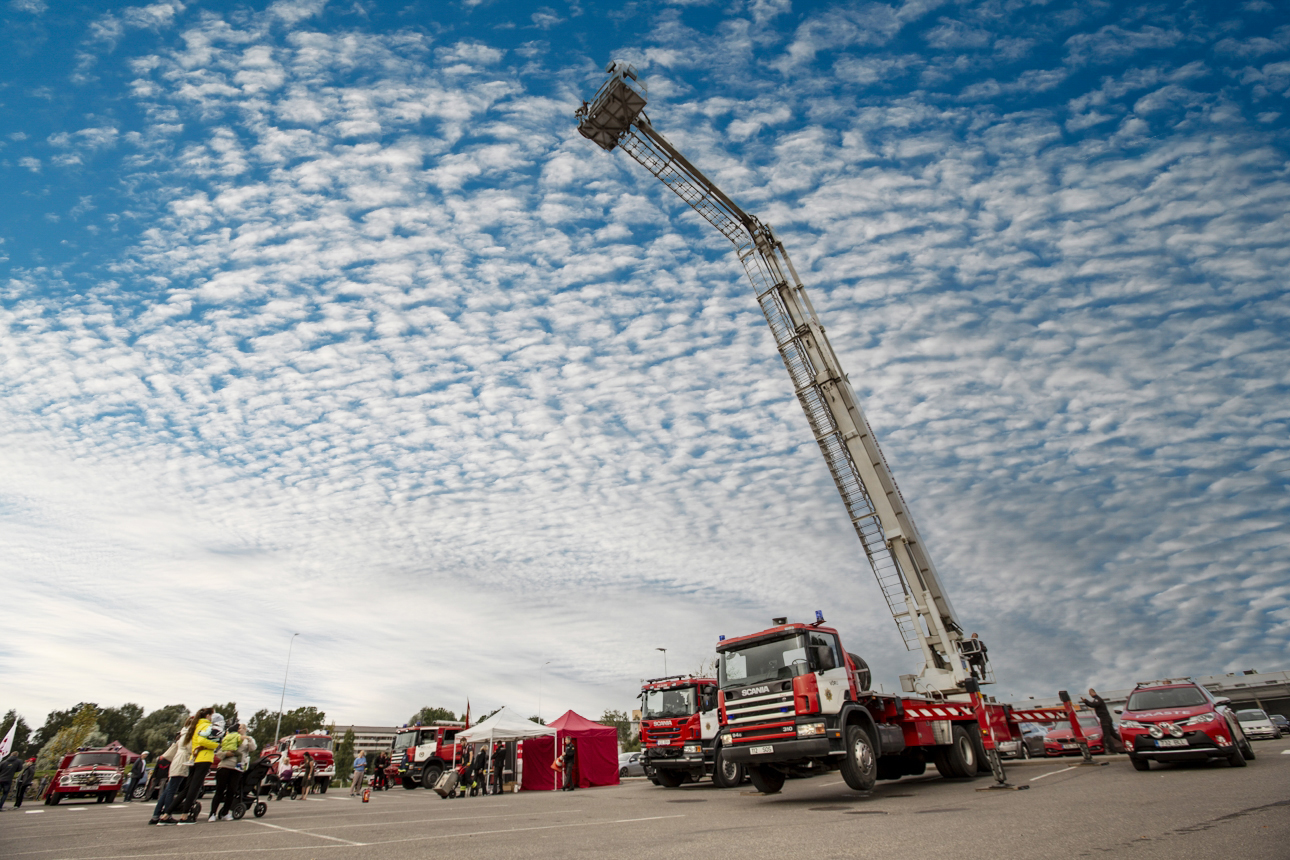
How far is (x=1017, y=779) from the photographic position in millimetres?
13227

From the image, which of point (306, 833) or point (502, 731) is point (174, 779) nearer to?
point (306, 833)

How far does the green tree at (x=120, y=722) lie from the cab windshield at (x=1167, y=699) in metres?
126

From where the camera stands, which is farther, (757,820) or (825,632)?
(825,632)

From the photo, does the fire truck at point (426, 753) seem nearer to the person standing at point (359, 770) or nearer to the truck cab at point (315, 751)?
the person standing at point (359, 770)

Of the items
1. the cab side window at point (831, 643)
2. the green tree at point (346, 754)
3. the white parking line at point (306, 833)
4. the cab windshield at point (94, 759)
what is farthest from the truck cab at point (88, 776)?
the green tree at point (346, 754)

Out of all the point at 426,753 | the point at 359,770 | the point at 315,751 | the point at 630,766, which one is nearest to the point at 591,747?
the point at 426,753

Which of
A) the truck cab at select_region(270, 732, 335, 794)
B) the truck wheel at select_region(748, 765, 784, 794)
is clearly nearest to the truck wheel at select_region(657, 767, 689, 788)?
the truck wheel at select_region(748, 765, 784, 794)

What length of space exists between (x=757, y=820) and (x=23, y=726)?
12379 centimetres

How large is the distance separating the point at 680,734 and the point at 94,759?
1891cm

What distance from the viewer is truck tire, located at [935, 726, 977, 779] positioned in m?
13.9

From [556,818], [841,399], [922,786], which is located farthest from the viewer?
[841,399]

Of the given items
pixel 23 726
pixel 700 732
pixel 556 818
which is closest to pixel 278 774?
pixel 700 732

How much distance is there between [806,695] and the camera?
34.5 ft

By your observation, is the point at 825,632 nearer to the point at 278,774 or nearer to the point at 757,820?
the point at 757,820
